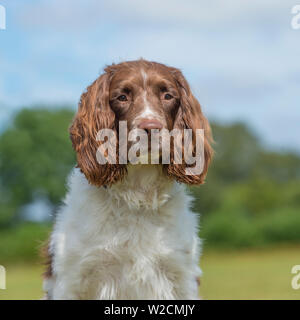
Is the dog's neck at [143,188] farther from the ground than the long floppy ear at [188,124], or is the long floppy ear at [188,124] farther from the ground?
the long floppy ear at [188,124]

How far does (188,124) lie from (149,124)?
2.56 feet

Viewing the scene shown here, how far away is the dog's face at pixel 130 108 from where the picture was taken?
4.98m

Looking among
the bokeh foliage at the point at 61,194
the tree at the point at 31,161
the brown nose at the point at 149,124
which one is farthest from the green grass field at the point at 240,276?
the brown nose at the point at 149,124

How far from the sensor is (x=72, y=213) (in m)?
5.32

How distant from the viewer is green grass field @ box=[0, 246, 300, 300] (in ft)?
45.9

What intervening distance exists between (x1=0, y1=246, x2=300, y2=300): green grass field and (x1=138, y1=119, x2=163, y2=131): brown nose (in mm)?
7054

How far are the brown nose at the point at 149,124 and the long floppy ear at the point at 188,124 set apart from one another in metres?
0.52

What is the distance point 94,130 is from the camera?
5.20 metres

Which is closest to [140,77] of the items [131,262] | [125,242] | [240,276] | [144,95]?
[144,95]

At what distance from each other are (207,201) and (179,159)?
26367mm

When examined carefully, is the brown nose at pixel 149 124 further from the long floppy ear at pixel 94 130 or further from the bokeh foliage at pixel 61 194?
the bokeh foliage at pixel 61 194

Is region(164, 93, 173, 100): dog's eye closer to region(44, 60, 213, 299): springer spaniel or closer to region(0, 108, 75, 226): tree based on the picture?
region(44, 60, 213, 299): springer spaniel

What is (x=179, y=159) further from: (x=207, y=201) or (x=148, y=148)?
(x=207, y=201)

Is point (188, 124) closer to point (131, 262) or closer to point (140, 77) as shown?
point (140, 77)
